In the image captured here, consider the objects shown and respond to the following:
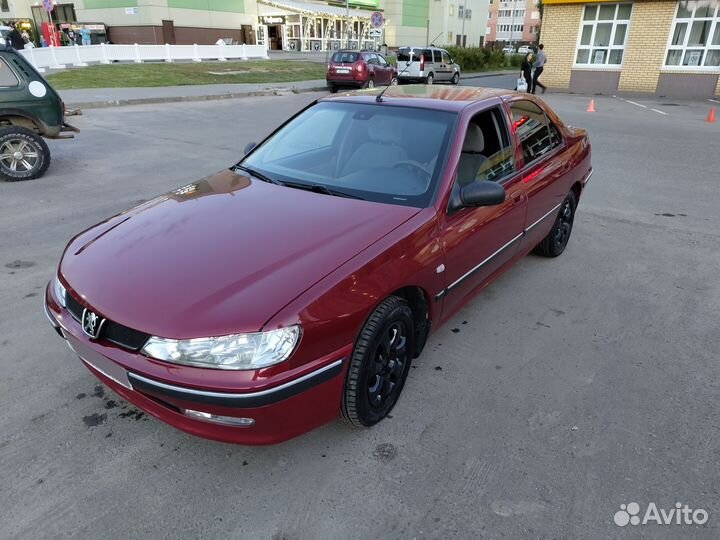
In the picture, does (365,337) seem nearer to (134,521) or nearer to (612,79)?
(134,521)

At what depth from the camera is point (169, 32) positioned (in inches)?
1382

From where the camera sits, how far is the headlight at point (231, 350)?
2078 millimetres

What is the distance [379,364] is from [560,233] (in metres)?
3.10

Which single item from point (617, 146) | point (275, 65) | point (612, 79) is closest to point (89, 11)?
point (275, 65)

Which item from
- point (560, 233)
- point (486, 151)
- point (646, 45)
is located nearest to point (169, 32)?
point (646, 45)

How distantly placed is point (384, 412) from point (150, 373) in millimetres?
1254

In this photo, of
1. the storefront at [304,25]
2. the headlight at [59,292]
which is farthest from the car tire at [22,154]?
the storefront at [304,25]

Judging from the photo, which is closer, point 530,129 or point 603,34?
point 530,129

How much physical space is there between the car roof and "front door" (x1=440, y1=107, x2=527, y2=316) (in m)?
0.16

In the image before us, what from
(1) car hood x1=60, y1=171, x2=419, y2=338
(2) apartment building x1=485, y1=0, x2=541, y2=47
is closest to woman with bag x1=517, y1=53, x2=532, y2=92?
(1) car hood x1=60, y1=171, x2=419, y2=338

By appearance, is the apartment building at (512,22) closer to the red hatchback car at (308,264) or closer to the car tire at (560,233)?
the car tire at (560,233)

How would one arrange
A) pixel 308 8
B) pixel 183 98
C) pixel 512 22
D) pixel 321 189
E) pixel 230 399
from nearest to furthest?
pixel 230 399 → pixel 321 189 → pixel 183 98 → pixel 308 8 → pixel 512 22

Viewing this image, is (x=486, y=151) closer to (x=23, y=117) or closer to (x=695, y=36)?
(x=23, y=117)

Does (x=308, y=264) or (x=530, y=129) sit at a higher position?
(x=530, y=129)
